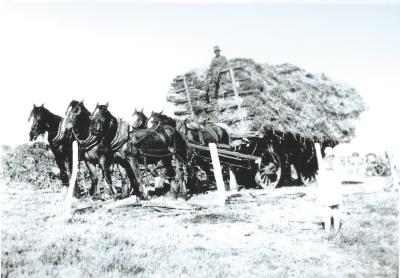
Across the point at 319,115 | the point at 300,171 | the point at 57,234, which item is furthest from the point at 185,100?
the point at 57,234

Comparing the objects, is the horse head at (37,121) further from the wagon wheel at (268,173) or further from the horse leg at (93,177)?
the wagon wheel at (268,173)

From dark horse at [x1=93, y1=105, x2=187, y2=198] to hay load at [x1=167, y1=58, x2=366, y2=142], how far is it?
172 cm

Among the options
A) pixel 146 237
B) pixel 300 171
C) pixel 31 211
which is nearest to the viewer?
pixel 146 237

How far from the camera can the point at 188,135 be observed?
12.7m

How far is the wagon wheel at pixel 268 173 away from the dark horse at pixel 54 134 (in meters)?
5.41

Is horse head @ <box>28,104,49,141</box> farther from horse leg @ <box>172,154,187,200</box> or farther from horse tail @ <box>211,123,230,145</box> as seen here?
horse tail @ <box>211,123,230,145</box>

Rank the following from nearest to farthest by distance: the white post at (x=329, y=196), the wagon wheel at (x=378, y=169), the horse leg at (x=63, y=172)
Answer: the white post at (x=329, y=196)
the horse leg at (x=63, y=172)
the wagon wheel at (x=378, y=169)

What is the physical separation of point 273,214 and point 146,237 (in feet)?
9.39

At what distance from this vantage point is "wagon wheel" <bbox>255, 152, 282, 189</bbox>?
13671 millimetres

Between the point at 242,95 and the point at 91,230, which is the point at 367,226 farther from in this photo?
the point at 242,95

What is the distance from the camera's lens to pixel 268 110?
12.1 metres

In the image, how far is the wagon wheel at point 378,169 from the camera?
19466 millimetres

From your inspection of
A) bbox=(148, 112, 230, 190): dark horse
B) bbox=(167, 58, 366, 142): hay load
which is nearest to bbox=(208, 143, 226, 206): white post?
bbox=(148, 112, 230, 190): dark horse

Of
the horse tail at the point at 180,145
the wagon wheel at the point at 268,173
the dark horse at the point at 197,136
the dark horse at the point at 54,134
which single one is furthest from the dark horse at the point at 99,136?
the wagon wheel at the point at 268,173
